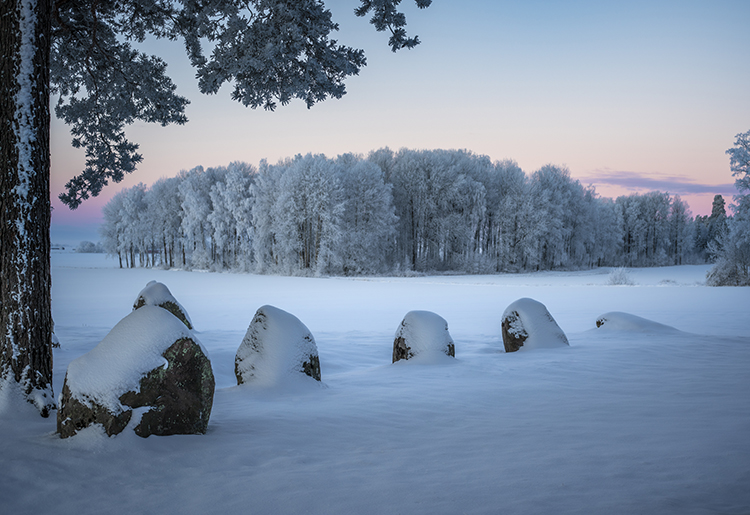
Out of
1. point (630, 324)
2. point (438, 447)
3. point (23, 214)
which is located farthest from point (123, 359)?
point (630, 324)

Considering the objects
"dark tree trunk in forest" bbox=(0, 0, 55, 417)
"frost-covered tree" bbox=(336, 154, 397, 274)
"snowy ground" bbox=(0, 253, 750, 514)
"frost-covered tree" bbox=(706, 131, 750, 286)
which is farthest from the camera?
"frost-covered tree" bbox=(336, 154, 397, 274)

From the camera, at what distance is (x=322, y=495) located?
116 inches

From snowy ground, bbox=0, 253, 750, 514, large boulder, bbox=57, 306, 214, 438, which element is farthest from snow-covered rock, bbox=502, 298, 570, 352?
large boulder, bbox=57, 306, 214, 438

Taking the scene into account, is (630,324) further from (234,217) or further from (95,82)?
(234,217)

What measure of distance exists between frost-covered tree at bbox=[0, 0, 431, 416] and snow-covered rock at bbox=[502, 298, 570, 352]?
223 inches

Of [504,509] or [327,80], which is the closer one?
[504,509]

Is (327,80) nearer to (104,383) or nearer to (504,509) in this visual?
(104,383)

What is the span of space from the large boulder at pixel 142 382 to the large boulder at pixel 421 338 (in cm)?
432

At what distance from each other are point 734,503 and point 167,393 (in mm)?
4157

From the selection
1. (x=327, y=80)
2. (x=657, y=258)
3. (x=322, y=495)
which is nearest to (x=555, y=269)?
(x=657, y=258)

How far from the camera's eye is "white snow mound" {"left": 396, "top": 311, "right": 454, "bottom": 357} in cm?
787

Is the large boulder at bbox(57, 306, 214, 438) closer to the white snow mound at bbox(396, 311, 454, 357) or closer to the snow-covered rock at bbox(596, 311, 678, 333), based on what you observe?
the white snow mound at bbox(396, 311, 454, 357)

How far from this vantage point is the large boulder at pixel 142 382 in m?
3.72

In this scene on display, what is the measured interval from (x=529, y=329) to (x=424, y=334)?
101 inches
